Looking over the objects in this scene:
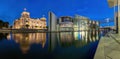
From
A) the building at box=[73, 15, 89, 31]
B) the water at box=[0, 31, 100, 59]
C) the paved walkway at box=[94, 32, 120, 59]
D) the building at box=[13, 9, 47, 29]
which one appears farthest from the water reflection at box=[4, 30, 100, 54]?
the building at box=[73, 15, 89, 31]

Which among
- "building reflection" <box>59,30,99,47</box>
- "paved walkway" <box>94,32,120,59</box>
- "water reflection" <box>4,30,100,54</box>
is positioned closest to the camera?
"paved walkway" <box>94,32,120,59</box>

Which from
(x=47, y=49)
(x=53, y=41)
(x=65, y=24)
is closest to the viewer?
(x=47, y=49)

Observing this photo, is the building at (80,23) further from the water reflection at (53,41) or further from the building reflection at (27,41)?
the building reflection at (27,41)

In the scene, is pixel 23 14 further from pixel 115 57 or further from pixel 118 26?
pixel 115 57

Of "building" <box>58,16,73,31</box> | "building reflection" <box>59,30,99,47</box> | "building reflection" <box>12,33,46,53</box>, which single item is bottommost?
"building reflection" <box>59,30,99,47</box>

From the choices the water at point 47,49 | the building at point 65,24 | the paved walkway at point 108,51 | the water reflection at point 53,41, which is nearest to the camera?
the paved walkway at point 108,51

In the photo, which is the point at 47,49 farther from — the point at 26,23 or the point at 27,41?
the point at 26,23

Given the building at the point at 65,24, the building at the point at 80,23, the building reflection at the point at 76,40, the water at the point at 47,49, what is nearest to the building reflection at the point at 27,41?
the water at the point at 47,49

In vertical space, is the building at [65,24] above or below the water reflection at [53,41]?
above

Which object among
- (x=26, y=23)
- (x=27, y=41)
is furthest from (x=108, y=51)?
(x=26, y=23)

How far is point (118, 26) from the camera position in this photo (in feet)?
69.8

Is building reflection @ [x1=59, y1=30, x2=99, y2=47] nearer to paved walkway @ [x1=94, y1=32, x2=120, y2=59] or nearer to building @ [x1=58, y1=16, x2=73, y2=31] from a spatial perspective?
paved walkway @ [x1=94, y1=32, x2=120, y2=59]

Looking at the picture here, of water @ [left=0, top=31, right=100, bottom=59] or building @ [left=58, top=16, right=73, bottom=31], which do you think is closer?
water @ [left=0, top=31, right=100, bottom=59]

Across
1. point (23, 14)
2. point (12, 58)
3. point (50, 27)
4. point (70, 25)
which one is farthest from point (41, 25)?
point (12, 58)
